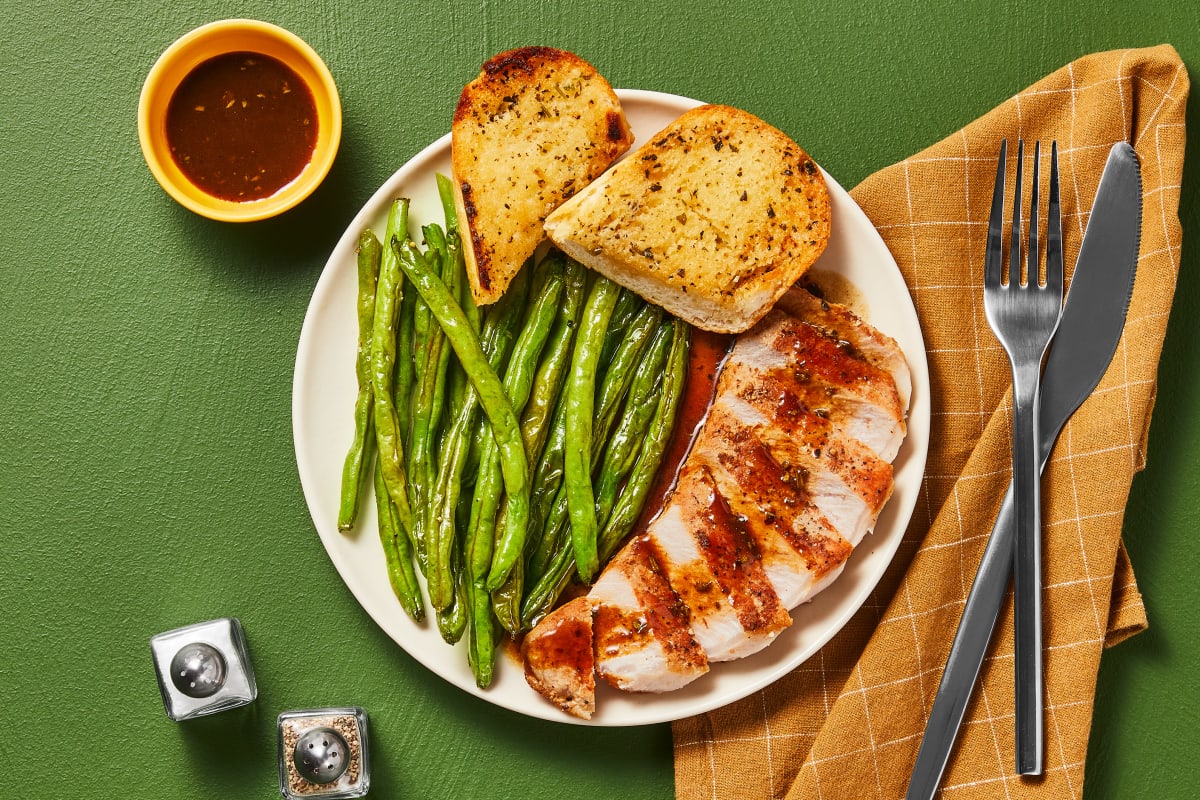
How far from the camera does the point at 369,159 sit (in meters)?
3.20

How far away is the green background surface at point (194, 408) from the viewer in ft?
10.5

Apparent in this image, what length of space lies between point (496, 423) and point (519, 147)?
0.89 metres

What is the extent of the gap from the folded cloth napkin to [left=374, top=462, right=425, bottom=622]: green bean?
3.47 ft

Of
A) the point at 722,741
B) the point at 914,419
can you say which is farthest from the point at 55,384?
the point at 914,419

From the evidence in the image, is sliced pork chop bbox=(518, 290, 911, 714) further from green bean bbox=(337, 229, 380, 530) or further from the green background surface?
green bean bbox=(337, 229, 380, 530)

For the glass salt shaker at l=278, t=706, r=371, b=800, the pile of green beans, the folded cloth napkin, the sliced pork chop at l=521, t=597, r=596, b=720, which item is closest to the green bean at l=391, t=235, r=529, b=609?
the pile of green beans

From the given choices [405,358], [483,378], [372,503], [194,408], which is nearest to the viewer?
[483,378]

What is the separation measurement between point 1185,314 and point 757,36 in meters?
1.87

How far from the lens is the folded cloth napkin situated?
10.1ft

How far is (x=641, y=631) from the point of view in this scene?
2.88m

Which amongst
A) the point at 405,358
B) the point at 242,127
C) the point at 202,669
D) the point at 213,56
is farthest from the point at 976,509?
the point at 213,56

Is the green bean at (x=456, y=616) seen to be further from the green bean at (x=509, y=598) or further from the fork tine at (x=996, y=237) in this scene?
the fork tine at (x=996, y=237)

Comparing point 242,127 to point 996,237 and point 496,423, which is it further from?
point 996,237

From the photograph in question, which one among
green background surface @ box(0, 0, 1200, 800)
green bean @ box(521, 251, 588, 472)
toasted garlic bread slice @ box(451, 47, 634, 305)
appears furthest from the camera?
green background surface @ box(0, 0, 1200, 800)
